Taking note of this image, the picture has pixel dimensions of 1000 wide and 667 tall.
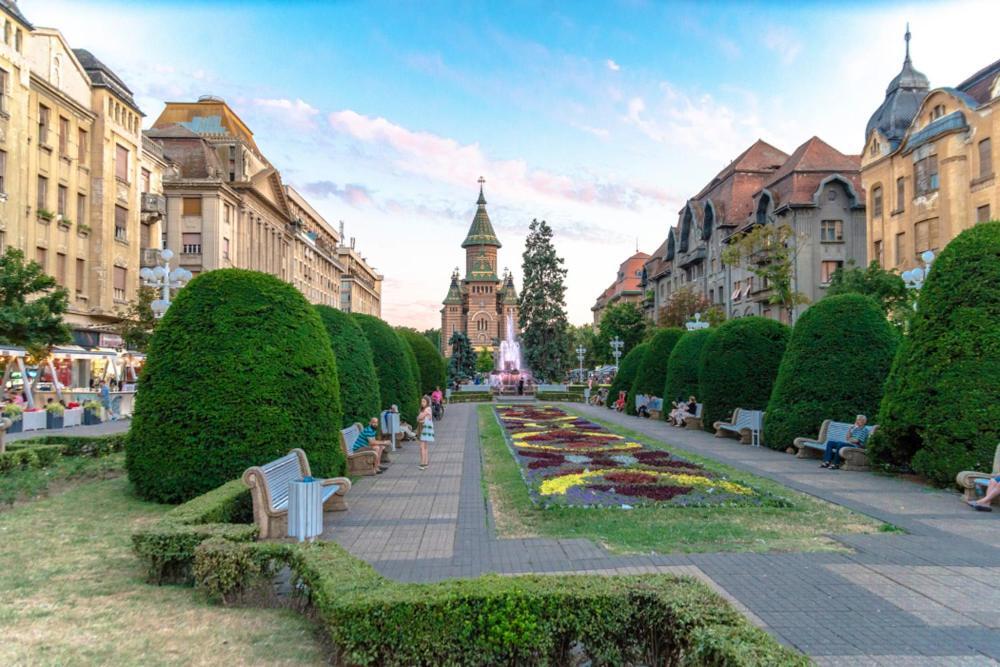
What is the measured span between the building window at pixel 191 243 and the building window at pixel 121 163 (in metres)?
11.2

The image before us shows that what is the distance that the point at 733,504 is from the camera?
11.1m

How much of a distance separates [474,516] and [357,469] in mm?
4694

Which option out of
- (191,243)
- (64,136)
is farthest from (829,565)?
(191,243)

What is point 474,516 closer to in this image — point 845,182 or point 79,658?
point 79,658

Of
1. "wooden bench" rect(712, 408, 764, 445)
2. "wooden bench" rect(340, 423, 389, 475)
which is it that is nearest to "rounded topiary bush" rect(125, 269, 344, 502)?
"wooden bench" rect(340, 423, 389, 475)

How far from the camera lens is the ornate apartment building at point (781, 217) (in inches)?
1972

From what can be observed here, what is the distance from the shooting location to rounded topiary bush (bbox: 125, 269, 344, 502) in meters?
10.3

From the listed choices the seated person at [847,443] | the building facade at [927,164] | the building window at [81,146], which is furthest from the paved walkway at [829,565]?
the building window at [81,146]

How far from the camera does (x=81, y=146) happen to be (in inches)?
1500

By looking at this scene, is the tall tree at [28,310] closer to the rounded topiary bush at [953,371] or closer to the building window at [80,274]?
the building window at [80,274]

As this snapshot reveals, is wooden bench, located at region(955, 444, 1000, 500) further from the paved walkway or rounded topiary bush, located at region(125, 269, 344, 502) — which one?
rounded topiary bush, located at region(125, 269, 344, 502)

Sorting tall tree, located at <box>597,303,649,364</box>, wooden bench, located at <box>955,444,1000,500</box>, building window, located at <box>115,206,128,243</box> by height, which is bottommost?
wooden bench, located at <box>955,444,1000,500</box>

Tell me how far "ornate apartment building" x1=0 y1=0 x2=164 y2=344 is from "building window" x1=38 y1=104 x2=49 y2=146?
4cm

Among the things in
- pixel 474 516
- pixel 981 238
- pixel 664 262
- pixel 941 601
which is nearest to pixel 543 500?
pixel 474 516
